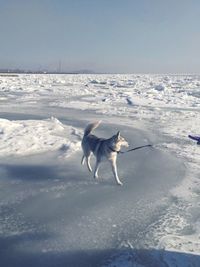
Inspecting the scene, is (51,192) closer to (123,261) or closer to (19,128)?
(123,261)

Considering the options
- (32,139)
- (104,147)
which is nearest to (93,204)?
(104,147)

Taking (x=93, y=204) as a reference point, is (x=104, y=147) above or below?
above

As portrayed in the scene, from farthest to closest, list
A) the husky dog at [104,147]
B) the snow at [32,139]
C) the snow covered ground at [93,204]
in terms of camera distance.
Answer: the snow at [32,139], the husky dog at [104,147], the snow covered ground at [93,204]

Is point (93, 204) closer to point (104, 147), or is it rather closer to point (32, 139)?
point (104, 147)

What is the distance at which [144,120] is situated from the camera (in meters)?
13.7

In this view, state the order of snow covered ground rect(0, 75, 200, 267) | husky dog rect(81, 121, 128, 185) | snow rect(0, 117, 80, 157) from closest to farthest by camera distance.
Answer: snow covered ground rect(0, 75, 200, 267) → husky dog rect(81, 121, 128, 185) → snow rect(0, 117, 80, 157)

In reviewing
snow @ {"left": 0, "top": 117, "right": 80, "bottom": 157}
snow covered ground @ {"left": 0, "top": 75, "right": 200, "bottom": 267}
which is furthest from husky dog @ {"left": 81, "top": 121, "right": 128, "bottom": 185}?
snow @ {"left": 0, "top": 117, "right": 80, "bottom": 157}

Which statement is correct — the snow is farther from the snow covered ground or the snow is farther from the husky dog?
the husky dog

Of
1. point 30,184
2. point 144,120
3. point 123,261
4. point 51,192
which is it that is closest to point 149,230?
point 123,261

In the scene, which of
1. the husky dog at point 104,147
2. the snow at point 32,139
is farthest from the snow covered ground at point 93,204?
the husky dog at point 104,147

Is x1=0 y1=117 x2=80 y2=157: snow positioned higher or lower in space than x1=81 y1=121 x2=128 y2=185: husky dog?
lower

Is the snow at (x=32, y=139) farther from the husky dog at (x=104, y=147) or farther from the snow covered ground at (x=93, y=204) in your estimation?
the husky dog at (x=104, y=147)

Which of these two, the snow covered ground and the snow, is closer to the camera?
the snow covered ground

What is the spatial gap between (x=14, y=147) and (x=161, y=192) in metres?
3.98
